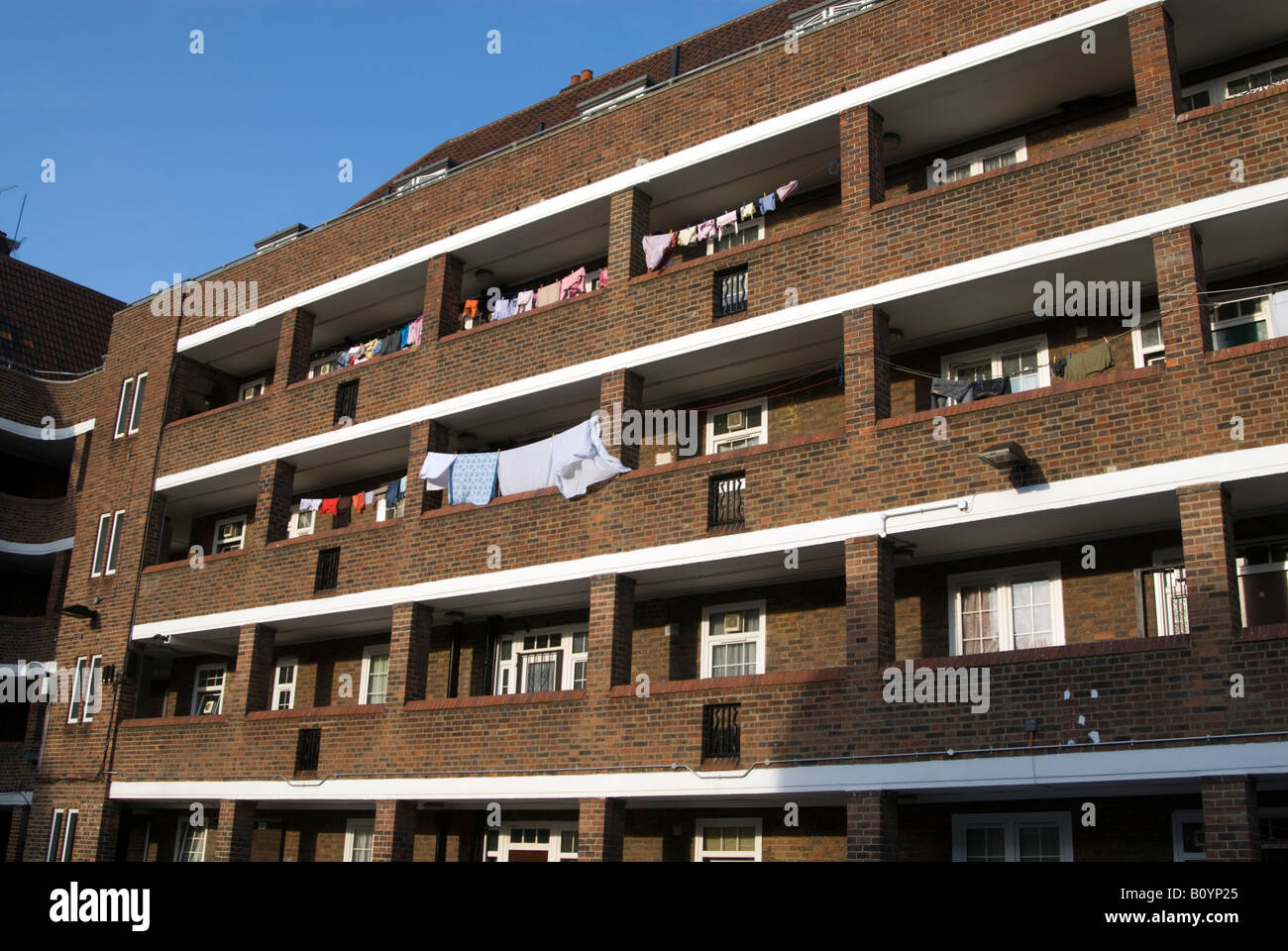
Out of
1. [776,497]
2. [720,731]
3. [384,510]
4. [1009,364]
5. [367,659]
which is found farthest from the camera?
[384,510]

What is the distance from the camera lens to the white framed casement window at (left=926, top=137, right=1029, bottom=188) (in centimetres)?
1806

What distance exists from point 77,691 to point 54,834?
9.85ft

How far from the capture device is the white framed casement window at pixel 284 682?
25125mm

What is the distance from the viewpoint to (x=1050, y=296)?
53.1 ft

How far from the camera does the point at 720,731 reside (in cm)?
1681

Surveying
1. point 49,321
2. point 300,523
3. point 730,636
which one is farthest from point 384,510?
point 49,321

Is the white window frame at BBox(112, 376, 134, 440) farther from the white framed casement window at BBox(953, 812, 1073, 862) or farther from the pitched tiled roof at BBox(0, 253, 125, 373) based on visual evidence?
the white framed casement window at BBox(953, 812, 1073, 862)

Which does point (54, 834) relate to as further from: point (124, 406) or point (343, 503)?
point (124, 406)

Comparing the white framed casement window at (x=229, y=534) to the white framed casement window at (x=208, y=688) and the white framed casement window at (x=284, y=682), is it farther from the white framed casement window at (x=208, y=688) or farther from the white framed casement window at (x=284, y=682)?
the white framed casement window at (x=284, y=682)

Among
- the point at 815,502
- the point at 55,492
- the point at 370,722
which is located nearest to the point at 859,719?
the point at 815,502

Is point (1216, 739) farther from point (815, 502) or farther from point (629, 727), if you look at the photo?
point (629, 727)

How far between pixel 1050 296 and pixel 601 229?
8937 millimetres
